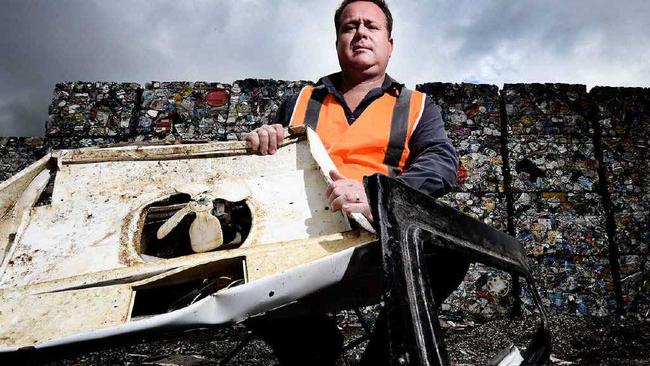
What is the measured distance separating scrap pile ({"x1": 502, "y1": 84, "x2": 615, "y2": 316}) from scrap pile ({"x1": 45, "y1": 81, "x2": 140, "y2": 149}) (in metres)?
3.02

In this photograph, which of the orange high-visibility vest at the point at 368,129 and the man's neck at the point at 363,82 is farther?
the man's neck at the point at 363,82

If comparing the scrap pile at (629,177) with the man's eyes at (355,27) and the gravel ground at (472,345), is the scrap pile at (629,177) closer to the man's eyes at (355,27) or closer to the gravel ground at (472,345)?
the gravel ground at (472,345)

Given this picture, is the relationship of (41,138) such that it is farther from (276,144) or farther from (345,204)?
(345,204)

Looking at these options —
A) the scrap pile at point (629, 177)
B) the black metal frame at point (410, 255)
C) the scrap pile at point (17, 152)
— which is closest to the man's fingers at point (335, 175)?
the black metal frame at point (410, 255)

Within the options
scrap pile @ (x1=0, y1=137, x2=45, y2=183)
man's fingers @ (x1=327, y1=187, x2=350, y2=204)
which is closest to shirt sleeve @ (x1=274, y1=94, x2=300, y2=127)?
man's fingers @ (x1=327, y1=187, x2=350, y2=204)

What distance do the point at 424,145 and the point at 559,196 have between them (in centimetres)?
217

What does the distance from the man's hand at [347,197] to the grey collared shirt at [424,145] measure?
1.47 feet

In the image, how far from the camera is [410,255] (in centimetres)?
83

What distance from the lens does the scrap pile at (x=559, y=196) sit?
319 centimetres

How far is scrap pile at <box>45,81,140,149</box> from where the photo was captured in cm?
341

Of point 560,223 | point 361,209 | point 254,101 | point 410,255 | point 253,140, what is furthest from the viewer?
point 254,101

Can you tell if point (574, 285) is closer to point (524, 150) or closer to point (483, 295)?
point (483, 295)

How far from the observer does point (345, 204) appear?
1007 mm

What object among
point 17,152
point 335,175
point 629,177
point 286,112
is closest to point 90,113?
point 17,152
